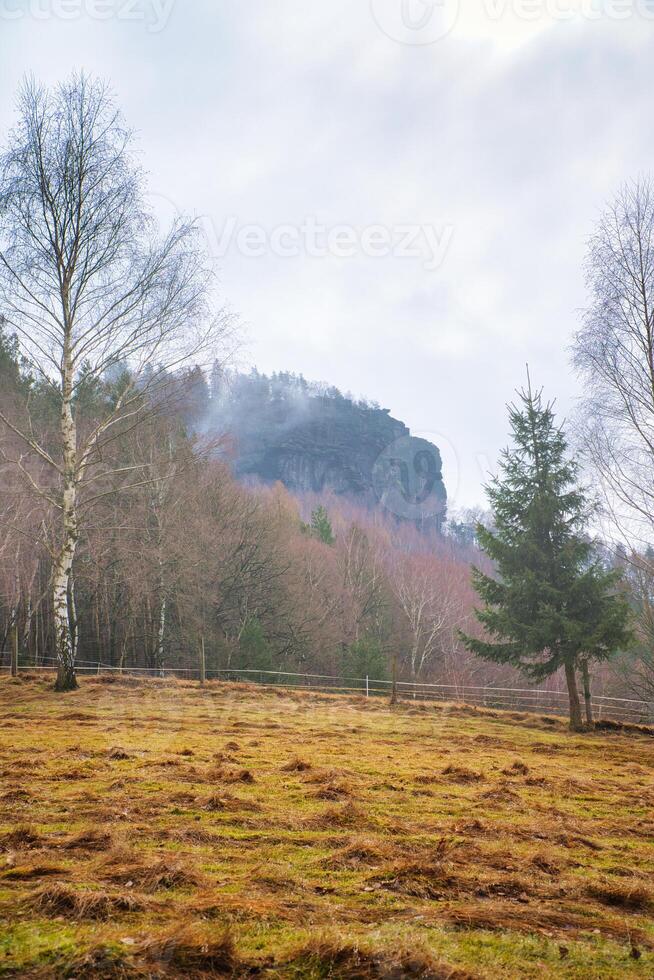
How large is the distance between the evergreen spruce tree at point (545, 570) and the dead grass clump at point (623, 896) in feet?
42.6

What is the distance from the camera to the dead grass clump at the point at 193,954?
264 cm

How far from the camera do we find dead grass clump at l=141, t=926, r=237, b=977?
2641 millimetres

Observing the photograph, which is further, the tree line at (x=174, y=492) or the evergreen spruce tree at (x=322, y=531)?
the evergreen spruce tree at (x=322, y=531)

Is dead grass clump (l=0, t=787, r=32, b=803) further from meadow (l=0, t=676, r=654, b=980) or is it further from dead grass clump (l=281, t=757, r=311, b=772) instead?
dead grass clump (l=281, t=757, r=311, b=772)

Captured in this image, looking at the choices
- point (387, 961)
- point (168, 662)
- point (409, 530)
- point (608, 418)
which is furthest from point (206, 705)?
point (409, 530)

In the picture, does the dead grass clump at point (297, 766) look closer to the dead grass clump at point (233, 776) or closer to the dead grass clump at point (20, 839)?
the dead grass clump at point (233, 776)

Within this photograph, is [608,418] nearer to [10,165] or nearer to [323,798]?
[323,798]

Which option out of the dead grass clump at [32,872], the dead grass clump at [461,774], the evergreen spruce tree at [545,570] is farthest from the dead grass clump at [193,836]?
the evergreen spruce tree at [545,570]

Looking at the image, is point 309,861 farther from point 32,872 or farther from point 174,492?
point 174,492

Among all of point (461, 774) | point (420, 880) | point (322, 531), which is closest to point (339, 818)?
point (420, 880)

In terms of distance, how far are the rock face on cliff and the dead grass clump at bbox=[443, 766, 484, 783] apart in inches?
3265

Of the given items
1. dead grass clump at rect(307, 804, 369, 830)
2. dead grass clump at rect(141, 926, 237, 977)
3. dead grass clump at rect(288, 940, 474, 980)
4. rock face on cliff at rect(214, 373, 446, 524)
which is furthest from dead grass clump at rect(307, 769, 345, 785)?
rock face on cliff at rect(214, 373, 446, 524)

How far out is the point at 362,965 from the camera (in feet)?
8.99

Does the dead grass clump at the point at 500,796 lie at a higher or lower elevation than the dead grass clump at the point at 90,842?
lower
